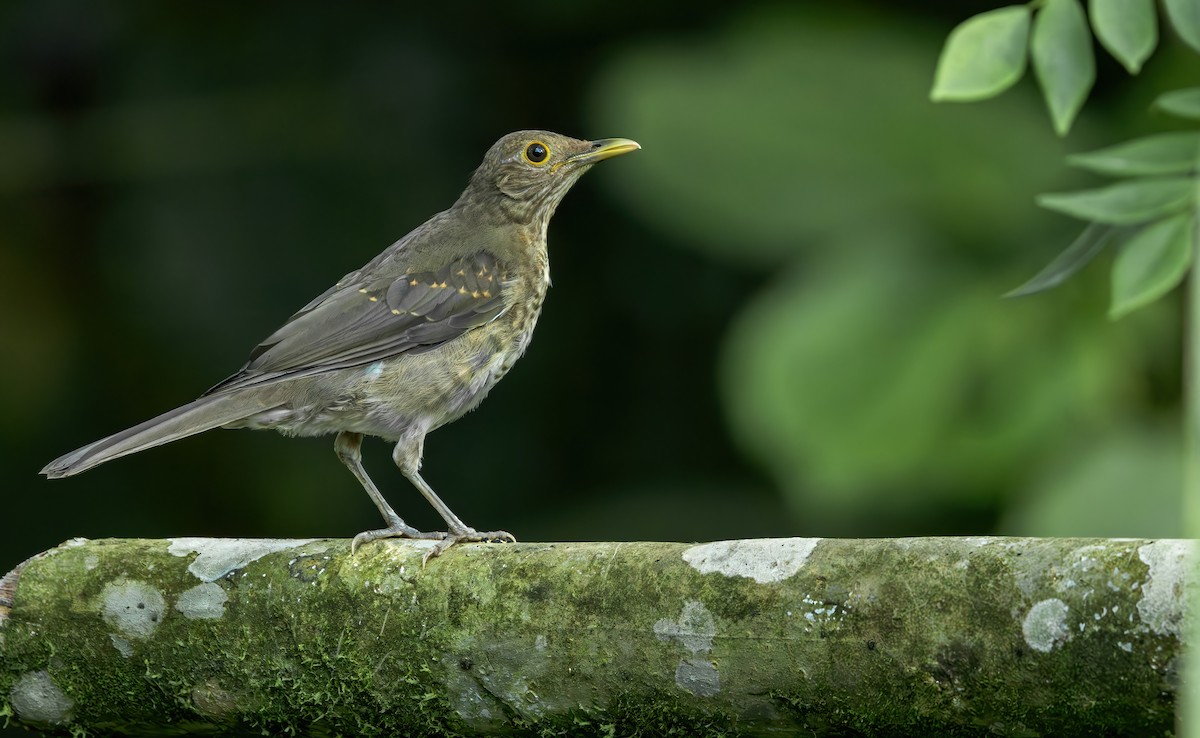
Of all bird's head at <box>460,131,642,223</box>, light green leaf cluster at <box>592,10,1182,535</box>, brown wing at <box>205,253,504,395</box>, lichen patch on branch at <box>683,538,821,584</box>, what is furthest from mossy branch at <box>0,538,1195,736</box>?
light green leaf cluster at <box>592,10,1182,535</box>

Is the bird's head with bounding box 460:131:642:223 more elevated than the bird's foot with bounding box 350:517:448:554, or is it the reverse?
the bird's head with bounding box 460:131:642:223

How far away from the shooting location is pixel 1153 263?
8.14 feet

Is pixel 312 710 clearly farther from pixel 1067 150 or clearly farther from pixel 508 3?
pixel 508 3

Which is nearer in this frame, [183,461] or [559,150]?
[559,150]

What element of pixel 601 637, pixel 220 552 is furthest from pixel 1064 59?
pixel 220 552

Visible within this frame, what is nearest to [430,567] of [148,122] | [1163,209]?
[1163,209]

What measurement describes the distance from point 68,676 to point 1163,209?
257 centimetres

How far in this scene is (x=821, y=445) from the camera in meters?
5.07

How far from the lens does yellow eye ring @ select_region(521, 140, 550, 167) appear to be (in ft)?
16.0

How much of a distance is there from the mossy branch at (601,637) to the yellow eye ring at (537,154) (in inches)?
76.8

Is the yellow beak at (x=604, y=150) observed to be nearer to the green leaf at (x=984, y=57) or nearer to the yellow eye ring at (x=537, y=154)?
the yellow eye ring at (x=537, y=154)

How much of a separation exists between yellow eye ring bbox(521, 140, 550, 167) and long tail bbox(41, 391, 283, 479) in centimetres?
135

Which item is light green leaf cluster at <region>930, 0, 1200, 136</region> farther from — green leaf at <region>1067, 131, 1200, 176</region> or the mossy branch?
the mossy branch

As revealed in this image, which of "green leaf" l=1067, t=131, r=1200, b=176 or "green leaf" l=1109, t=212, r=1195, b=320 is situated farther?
"green leaf" l=1067, t=131, r=1200, b=176
